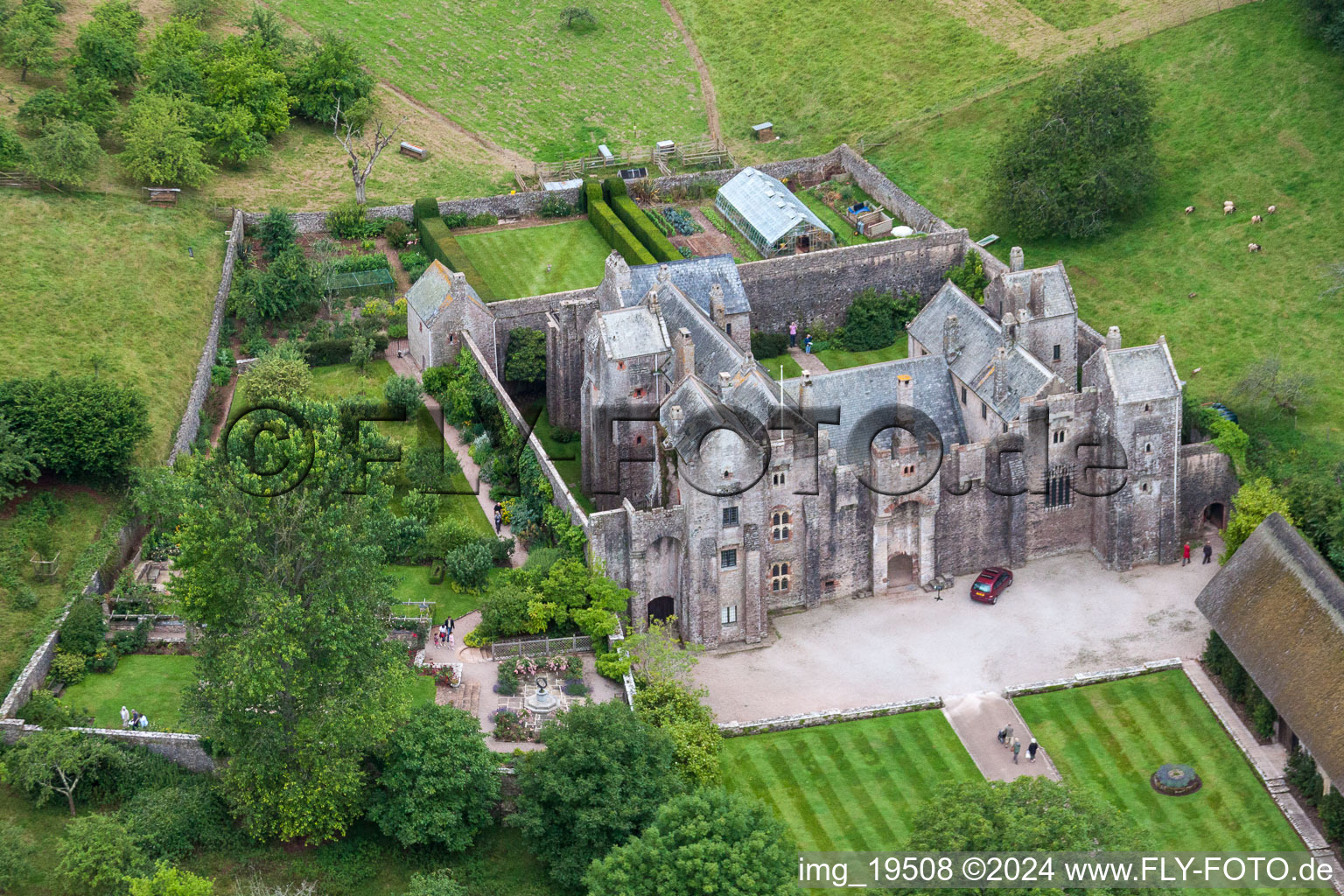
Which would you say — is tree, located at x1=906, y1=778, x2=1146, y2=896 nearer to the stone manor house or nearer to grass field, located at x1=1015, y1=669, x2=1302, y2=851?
grass field, located at x1=1015, y1=669, x2=1302, y2=851

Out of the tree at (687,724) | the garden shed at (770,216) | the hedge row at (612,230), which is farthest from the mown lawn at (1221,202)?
the tree at (687,724)

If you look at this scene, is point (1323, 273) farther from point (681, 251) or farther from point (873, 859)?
point (873, 859)

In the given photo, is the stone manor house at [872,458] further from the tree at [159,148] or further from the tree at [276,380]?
the tree at [159,148]

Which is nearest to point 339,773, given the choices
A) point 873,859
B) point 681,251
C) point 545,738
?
point 545,738

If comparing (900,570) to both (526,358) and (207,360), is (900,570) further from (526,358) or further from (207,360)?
(207,360)

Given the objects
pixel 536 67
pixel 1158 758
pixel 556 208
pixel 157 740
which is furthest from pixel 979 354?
pixel 536 67
